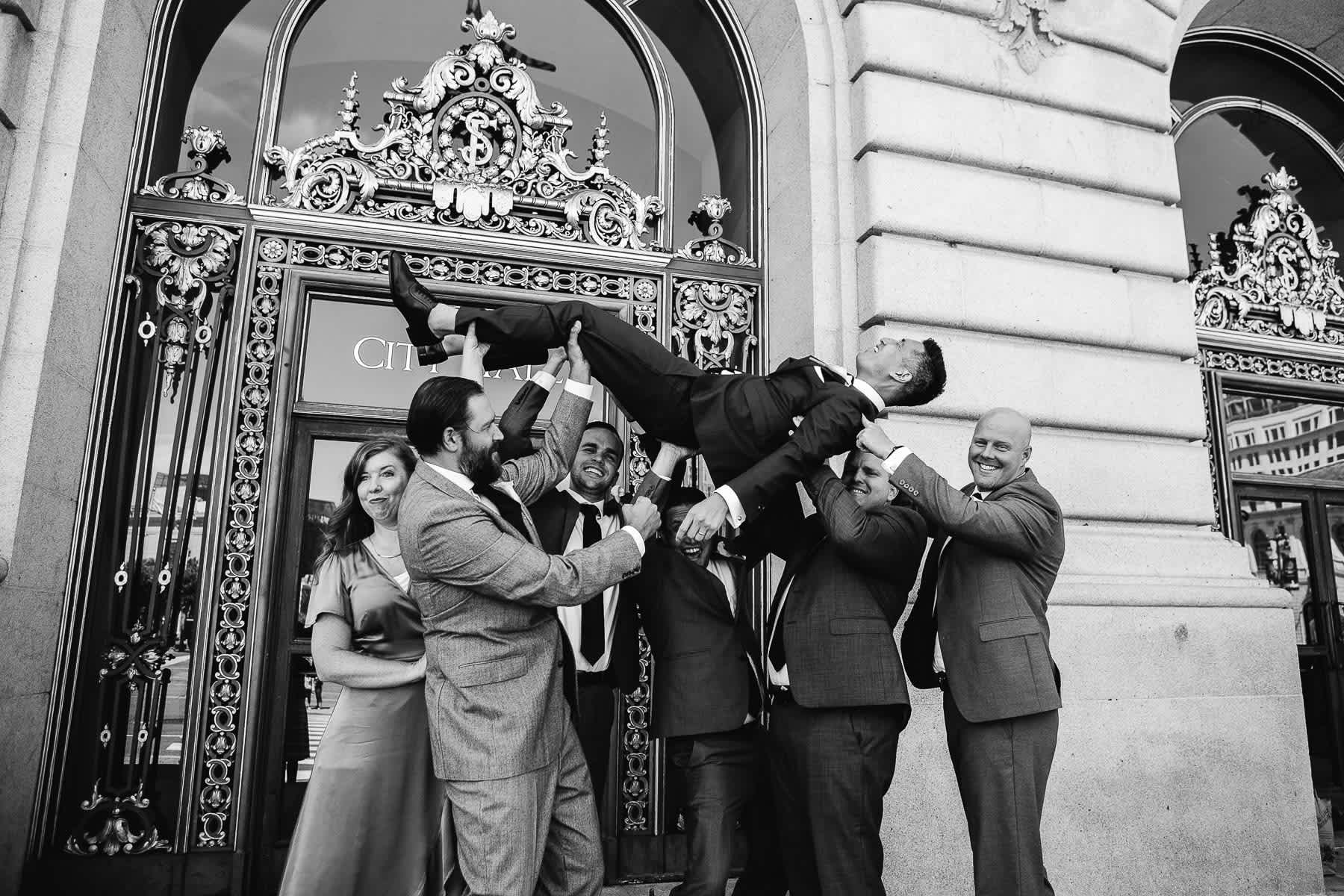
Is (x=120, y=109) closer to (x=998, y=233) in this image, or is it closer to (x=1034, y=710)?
(x=998, y=233)

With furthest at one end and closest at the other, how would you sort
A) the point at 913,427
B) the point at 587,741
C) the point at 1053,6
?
the point at 1053,6
the point at 913,427
the point at 587,741

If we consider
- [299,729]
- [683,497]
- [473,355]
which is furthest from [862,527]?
[299,729]

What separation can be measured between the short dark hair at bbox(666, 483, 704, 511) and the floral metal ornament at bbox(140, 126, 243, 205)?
11.7ft

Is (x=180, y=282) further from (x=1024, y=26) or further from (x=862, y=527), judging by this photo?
(x=1024, y=26)

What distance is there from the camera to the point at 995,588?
379 cm

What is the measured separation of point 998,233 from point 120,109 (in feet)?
18.3

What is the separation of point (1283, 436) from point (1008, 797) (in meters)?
6.45

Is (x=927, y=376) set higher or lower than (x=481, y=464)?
higher

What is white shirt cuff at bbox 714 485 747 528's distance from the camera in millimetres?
3602

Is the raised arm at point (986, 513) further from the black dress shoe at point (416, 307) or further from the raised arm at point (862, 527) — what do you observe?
the black dress shoe at point (416, 307)

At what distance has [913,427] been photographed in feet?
18.2

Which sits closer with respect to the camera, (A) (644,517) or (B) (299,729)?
(A) (644,517)

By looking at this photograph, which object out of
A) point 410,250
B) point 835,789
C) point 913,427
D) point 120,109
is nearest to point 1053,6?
point 913,427

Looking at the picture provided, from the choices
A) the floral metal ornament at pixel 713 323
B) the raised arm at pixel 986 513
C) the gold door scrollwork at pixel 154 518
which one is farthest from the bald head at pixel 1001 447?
the gold door scrollwork at pixel 154 518
